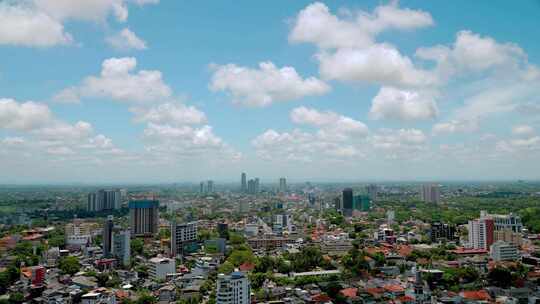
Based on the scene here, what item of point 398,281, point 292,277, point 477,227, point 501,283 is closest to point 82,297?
point 292,277

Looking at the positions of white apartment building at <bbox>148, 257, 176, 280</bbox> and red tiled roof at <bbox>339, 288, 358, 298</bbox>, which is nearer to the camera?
red tiled roof at <bbox>339, 288, 358, 298</bbox>

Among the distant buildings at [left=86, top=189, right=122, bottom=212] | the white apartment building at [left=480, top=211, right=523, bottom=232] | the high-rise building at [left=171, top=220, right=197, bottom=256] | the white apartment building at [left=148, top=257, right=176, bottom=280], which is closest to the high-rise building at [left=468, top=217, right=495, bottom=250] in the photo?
the white apartment building at [left=480, top=211, right=523, bottom=232]

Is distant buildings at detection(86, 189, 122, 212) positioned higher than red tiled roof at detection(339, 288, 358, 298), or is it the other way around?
distant buildings at detection(86, 189, 122, 212)

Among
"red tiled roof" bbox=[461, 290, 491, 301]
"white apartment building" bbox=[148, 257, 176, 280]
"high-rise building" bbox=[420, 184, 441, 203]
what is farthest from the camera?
"high-rise building" bbox=[420, 184, 441, 203]

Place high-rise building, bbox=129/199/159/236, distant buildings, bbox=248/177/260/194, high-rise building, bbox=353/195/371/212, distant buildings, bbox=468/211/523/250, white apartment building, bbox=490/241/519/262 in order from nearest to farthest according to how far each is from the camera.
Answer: white apartment building, bbox=490/241/519/262
distant buildings, bbox=468/211/523/250
high-rise building, bbox=129/199/159/236
high-rise building, bbox=353/195/371/212
distant buildings, bbox=248/177/260/194

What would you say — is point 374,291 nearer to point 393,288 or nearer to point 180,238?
point 393,288

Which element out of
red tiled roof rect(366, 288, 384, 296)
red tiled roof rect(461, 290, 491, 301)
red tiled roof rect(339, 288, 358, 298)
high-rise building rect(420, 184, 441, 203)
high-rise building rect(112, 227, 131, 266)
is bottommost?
red tiled roof rect(366, 288, 384, 296)

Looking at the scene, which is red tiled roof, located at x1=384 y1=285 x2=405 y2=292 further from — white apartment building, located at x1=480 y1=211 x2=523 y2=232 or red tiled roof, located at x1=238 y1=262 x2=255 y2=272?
white apartment building, located at x1=480 y1=211 x2=523 y2=232
